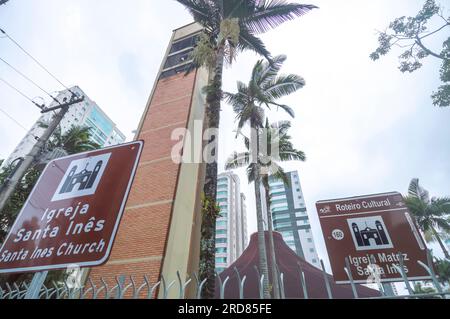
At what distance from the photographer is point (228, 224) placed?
72.9 metres

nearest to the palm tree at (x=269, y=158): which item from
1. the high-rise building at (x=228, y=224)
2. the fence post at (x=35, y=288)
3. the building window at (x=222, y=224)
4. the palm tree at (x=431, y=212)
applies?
the fence post at (x=35, y=288)

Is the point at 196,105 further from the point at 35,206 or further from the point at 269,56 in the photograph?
the point at 35,206

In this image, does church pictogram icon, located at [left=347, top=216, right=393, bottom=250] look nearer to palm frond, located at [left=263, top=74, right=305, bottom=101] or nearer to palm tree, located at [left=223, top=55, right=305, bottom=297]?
palm tree, located at [left=223, top=55, right=305, bottom=297]

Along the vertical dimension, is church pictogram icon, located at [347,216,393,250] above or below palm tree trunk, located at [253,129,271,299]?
below

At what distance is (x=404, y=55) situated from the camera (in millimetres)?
13203

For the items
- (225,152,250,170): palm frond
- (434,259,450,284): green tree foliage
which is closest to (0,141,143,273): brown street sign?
(434,259,450,284): green tree foliage

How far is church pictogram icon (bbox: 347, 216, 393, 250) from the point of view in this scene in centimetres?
343

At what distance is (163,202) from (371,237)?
9320 millimetres

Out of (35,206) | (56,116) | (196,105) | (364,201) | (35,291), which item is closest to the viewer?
(35,206)

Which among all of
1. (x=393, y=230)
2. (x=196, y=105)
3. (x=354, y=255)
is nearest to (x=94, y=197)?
(x=354, y=255)

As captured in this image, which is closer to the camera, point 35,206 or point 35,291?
point 35,206

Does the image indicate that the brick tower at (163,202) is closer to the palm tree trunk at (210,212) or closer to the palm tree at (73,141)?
the palm tree at (73,141)

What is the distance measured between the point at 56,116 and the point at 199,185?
24.9 feet

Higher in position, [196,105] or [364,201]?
[196,105]
